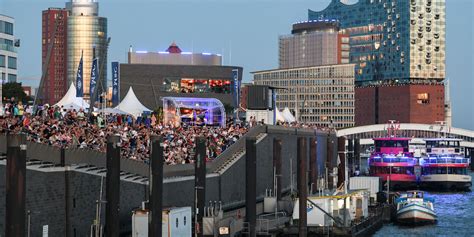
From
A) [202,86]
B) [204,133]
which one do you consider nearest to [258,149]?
[204,133]

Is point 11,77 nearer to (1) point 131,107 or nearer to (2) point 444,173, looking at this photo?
(1) point 131,107

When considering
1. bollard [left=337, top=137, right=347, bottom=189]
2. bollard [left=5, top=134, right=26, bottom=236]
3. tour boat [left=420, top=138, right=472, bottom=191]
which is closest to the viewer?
bollard [left=5, top=134, right=26, bottom=236]

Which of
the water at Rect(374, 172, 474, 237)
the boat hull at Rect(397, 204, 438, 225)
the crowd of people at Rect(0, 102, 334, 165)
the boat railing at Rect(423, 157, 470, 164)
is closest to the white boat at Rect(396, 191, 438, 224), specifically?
the boat hull at Rect(397, 204, 438, 225)

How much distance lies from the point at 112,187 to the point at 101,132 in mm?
15809

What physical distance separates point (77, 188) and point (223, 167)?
2575cm

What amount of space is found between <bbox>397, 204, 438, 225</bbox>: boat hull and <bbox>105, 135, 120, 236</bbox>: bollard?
44.7m

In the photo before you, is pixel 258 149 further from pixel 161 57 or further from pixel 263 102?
pixel 161 57

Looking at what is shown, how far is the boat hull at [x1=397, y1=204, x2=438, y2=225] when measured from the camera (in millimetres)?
82125

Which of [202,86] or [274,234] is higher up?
[202,86]

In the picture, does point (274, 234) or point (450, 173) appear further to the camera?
point (450, 173)

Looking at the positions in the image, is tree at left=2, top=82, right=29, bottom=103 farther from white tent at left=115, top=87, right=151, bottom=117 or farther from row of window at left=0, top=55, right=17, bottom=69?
white tent at left=115, top=87, right=151, bottom=117

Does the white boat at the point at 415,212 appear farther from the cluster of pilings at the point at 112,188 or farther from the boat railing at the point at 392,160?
the boat railing at the point at 392,160

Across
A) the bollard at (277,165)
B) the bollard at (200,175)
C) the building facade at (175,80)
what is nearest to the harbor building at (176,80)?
the building facade at (175,80)

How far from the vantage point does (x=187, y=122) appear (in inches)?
3465
